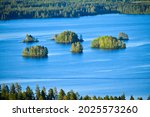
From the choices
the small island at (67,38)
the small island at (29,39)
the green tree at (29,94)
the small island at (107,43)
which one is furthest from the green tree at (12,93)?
the small island at (107,43)

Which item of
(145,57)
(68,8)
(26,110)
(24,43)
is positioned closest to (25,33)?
(24,43)

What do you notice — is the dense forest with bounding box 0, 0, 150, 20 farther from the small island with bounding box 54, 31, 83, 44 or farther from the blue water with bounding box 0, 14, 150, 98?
the small island with bounding box 54, 31, 83, 44

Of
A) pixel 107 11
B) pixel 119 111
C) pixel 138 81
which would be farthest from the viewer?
pixel 107 11

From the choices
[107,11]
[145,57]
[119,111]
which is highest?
[107,11]

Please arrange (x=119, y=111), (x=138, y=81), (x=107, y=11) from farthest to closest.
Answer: (x=107, y=11)
(x=138, y=81)
(x=119, y=111)

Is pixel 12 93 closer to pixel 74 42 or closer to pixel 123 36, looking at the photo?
pixel 74 42

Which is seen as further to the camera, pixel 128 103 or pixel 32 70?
pixel 32 70

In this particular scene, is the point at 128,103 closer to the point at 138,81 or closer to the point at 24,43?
the point at 138,81

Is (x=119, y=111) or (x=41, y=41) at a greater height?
(x=41, y=41)
